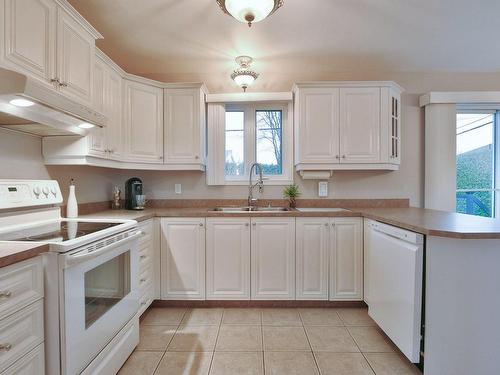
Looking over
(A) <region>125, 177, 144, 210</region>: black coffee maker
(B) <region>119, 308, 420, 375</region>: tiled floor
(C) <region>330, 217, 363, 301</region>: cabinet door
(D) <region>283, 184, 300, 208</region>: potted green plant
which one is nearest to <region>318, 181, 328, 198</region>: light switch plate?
(D) <region>283, 184, 300, 208</region>: potted green plant

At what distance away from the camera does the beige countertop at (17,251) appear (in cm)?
94

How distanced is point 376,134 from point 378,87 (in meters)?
0.46

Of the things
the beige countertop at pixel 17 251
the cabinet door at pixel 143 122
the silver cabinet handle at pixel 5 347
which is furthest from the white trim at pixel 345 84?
the silver cabinet handle at pixel 5 347

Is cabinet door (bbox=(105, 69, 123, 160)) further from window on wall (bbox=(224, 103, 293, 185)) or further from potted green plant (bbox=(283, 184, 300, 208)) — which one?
potted green plant (bbox=(283, 184, 300, 208))

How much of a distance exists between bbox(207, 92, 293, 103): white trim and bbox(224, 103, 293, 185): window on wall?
171mm

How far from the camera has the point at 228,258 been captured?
7.84 ft

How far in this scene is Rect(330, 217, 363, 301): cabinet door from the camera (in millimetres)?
2375

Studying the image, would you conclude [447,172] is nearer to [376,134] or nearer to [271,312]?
[376,134]

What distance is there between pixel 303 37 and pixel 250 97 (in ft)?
2.43

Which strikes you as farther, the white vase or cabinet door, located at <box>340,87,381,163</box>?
cabinet door, located at <box>340,87,381,163</box>

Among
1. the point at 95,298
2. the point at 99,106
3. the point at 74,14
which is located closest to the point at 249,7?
the point at 74,14

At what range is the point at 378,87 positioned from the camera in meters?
2.62

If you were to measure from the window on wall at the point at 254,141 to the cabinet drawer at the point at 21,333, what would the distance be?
206 cm

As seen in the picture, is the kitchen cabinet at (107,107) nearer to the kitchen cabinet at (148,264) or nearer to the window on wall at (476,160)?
the kitchen cabinet at (148,264)
